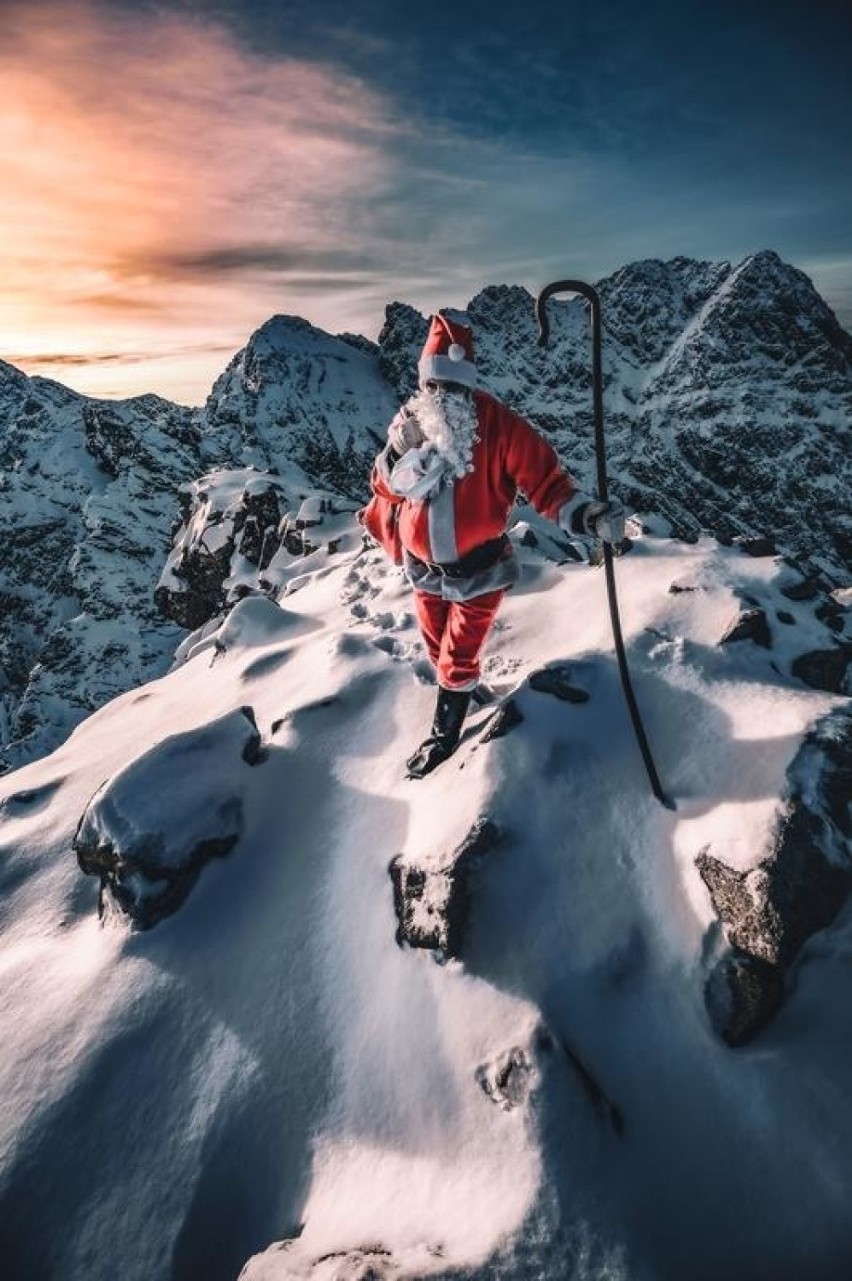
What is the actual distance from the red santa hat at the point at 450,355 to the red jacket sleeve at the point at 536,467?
1.14 ft

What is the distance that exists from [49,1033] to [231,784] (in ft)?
5.14

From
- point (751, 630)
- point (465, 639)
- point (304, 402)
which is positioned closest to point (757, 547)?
point (751, 630)

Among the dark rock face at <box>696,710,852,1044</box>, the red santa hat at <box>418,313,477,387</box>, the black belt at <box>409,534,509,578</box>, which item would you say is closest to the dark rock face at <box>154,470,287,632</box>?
the black belt at <box>409,534,509,578</box>

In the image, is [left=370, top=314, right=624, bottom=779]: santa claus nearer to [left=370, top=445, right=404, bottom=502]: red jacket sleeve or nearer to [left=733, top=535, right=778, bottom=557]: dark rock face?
[left=370, top=445, right=404, bottom=502]: red jacket sleeve

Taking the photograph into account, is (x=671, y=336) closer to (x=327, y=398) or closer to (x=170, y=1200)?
(x=327, y=398)

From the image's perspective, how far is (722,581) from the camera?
4.99 meters

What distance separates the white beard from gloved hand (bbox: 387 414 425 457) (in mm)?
159

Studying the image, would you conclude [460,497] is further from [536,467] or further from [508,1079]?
[508,1079]

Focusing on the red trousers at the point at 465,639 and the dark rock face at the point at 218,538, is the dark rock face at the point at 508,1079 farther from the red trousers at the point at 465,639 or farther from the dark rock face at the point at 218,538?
the dark rock face at the point at 218,538

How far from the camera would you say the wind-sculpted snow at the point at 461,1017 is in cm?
229

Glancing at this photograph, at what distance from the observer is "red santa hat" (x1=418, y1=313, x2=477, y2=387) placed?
3.68 metres

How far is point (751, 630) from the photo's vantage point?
4.33m

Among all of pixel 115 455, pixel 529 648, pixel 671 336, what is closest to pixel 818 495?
pixel 671 336

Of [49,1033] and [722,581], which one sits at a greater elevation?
[722,581]
